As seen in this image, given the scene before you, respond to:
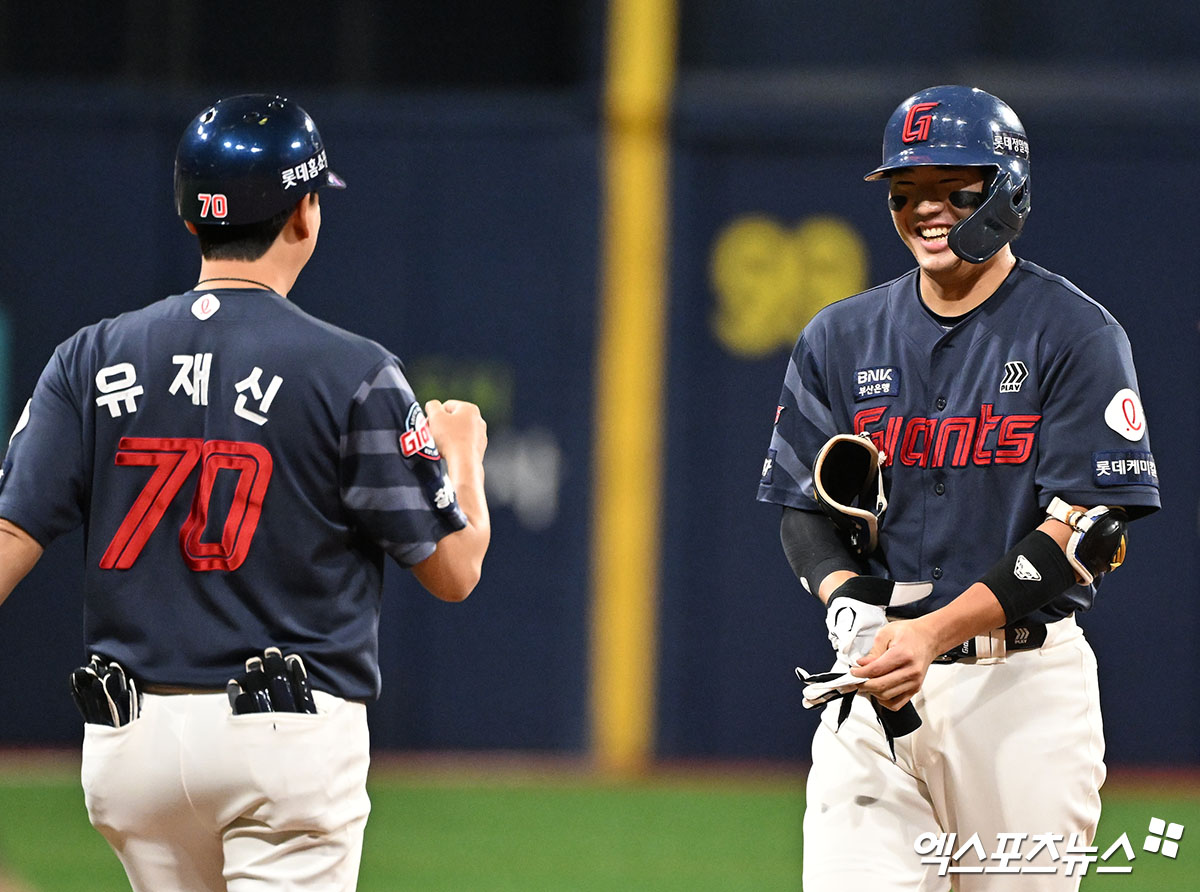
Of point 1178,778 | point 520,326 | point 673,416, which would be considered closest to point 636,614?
point 673,416

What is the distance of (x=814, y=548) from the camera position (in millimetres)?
3627

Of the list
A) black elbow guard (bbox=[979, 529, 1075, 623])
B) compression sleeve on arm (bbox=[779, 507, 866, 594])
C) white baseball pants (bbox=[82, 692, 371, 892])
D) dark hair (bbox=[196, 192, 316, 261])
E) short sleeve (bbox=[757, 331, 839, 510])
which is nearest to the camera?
white baseball pants (bbox=[82, 692, 371, 892])

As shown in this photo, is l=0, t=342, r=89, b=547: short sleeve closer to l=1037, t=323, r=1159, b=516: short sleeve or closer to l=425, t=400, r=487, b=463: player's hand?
l=425, t=400, r=487, b=463: player's hand

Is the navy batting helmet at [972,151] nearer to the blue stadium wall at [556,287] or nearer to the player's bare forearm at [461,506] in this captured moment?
the player's bare forearm at [461,506]

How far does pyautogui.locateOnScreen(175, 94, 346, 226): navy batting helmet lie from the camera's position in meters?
3.16

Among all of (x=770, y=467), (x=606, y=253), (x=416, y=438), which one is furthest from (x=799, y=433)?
(x=606, y=253)

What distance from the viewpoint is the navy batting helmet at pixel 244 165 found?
3158 millimetres

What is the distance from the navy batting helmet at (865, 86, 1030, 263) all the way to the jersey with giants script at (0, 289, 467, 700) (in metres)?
1.20

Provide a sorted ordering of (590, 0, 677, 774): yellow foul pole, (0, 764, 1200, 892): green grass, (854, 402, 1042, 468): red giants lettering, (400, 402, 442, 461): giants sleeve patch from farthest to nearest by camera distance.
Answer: (590, 0, 677, 774): yellow foul pole < (0, 764, 1200, 892): green grass < (854, 402, 1042, 468): red giants lettering < (400, 402, 442, 461): giants sleeve patch

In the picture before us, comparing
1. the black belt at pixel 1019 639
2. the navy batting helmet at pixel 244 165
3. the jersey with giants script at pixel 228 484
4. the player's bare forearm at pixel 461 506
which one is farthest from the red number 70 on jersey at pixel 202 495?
the black belt at pixel 1019 639

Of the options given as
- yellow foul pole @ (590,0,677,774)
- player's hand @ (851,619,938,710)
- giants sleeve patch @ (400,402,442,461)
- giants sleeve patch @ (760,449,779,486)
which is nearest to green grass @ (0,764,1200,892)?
yellow foul pole @ (590,0,677,774)

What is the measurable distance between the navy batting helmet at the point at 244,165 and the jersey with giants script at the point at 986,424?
1.23 m

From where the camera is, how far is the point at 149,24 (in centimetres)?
988

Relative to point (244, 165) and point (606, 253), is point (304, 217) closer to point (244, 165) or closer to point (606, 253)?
point (244, 165)
